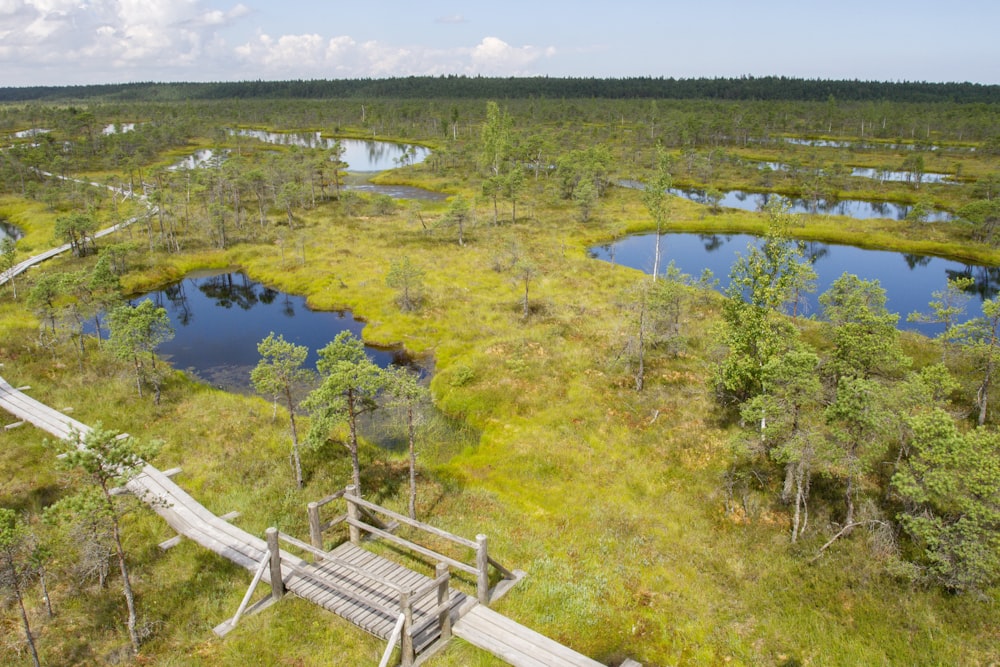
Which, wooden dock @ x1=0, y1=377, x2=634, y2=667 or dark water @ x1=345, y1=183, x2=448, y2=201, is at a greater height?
dark water @ x1=345, y1=183, x2=448, y2=201

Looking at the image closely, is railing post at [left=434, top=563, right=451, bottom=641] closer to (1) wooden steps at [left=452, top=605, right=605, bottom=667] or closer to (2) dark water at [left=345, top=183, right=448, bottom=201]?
(1) wooden steps at [left=452, top=605, right=605, bottom=667]

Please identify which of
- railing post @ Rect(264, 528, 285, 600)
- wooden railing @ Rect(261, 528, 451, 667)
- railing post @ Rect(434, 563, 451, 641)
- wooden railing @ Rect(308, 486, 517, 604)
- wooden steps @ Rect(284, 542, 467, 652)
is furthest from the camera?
railing post @ Rect(264, 528, 285, 600)

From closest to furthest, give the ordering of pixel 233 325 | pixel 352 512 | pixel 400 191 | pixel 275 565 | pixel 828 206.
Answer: pixel 275 565 < pixel 352 512 < pixel 233 325 < pixel 828 206 < pixel 400 191

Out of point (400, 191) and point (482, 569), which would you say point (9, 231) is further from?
point (482, 569)

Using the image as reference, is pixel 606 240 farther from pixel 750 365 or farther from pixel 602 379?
pixel 750 365

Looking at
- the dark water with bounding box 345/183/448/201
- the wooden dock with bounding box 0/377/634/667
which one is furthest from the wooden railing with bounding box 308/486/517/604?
the dark water with bounding box 345/183/448/201

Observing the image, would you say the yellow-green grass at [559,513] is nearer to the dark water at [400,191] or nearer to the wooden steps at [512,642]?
the wooden steps at [512,642]

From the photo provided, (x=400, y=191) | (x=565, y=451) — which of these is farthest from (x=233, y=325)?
(x=400, y=191)

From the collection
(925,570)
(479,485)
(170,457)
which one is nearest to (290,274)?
(170,457)

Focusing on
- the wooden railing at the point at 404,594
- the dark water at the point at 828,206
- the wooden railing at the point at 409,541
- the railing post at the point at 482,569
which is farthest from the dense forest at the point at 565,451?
the dark water at the point at 828,206
